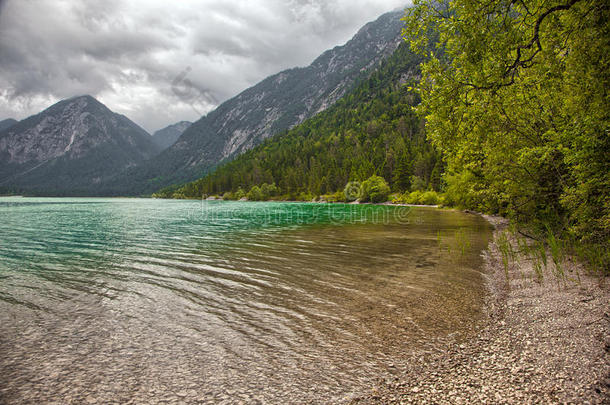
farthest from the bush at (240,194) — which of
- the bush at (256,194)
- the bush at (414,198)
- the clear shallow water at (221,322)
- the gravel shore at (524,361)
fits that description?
the gravel shore at (524,361)

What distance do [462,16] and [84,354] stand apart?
→ 14.8 m

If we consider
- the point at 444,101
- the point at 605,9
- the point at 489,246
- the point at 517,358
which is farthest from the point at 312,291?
the point at 489,246

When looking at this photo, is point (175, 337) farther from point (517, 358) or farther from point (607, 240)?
point (607, 240)

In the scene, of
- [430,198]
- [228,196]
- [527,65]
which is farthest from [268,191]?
[527,65]

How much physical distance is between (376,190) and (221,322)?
10910cm

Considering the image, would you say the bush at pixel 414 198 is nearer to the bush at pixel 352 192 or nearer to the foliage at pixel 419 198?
the foliage at pixel 419 198

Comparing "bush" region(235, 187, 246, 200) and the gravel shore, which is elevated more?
"bush" region(235, 187, 246, 200)

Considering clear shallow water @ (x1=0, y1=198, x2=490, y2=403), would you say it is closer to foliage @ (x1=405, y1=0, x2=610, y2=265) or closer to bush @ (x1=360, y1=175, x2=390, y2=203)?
foliage @ (x1=405, y1=0, x2=610, y2=265)

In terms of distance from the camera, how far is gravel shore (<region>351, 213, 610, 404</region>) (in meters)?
4.93

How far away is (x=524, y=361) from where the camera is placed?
595 centimetres

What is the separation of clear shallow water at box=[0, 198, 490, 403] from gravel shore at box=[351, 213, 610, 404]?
535 mm

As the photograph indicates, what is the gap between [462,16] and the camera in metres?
9.88

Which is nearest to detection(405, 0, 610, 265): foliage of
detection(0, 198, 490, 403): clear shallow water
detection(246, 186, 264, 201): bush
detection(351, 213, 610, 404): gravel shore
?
detection(351, 213, 610, 404): gravel shore

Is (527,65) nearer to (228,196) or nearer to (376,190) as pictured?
(376,190)
